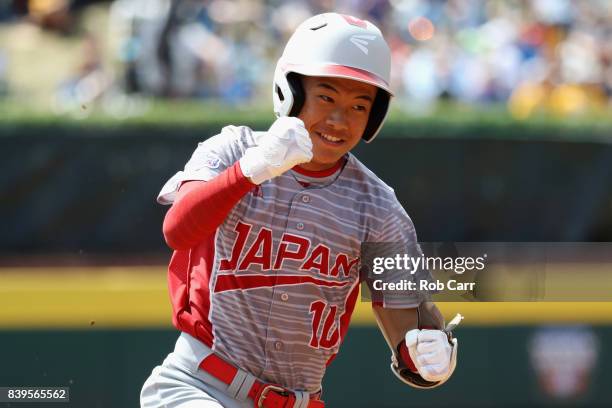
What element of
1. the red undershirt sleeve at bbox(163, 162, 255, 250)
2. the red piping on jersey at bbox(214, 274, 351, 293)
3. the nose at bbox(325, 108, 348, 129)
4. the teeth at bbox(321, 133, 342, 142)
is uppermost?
the nose at bbox(325, 108, 348, 129)

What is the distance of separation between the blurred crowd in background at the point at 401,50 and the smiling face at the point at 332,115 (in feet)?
19.1

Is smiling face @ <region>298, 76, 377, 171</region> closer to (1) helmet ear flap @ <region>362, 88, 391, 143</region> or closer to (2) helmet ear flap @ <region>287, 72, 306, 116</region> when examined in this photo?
(2) helmet ear flap @ <region>287, 72, 306, 116</region>

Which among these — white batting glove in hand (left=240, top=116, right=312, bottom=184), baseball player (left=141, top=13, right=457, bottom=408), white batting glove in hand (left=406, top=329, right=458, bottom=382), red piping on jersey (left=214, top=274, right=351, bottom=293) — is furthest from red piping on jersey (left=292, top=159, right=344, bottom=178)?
white batting glove in hand (left=406, top=329, right=458, bottom=382)

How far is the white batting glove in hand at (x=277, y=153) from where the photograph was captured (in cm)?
294

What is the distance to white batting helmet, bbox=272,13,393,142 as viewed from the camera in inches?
128

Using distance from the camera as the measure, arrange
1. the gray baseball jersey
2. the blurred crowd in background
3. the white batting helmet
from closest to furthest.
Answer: the white batting helmet < the gray baseball jersey < the blurred crowd in background

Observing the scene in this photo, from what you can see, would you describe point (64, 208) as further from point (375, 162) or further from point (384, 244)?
point (384, 244)

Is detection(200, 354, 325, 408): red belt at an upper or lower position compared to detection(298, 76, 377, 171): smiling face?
lower

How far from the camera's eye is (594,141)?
8.70m

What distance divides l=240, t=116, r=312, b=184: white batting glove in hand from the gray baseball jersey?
0.38 m

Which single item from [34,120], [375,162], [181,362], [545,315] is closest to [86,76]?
[34,120]

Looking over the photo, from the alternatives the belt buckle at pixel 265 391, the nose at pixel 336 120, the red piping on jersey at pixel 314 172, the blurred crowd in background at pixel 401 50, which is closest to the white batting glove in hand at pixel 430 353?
the belt buckle at pixel 265 391

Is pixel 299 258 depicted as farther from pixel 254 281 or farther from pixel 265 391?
pixel 265 391

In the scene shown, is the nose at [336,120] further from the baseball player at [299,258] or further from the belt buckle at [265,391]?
the belt buckle at [265,391]
